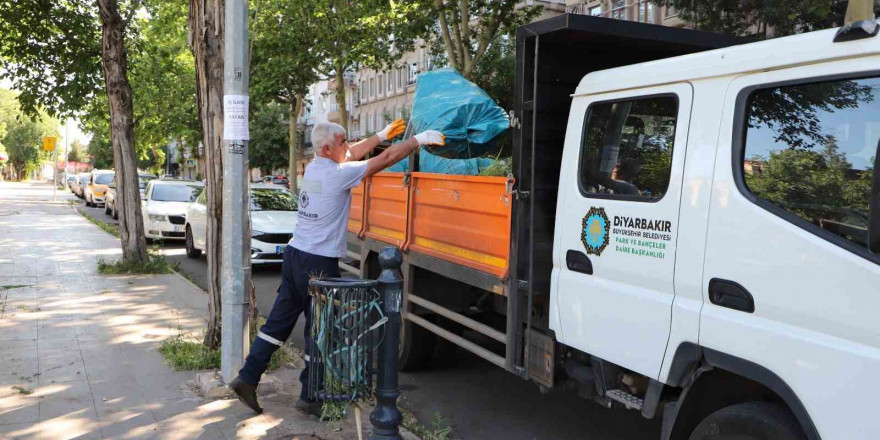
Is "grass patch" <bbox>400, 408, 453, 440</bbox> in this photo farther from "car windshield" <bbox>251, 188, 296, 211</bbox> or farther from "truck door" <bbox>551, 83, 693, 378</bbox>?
"car windshield" <bbox>251, 188, 296, 211</bbox>

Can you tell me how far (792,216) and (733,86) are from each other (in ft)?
2.00

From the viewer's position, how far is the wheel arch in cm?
307

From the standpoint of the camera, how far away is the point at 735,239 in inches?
124

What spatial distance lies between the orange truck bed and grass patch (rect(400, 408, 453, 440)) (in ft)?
3.52

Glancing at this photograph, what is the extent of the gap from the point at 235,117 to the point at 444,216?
5.33 feet

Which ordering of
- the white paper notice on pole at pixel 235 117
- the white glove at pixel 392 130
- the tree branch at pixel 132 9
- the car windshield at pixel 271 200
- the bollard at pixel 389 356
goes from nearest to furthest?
the bollard at pixel 389 356
the white glove at pixel 392 130
the white paper notice on pole at pixel 235 117
the tree branch at pixel 132 9
the car windshield at pixel 271 200

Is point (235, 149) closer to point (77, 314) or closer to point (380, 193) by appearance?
point (380, 193)

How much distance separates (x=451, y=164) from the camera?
18.0 feet

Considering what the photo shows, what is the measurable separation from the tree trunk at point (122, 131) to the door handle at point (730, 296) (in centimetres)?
1047

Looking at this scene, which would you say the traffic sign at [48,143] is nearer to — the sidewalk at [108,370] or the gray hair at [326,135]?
the sidewalk at [108,370]

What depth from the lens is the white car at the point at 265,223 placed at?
12.8 m

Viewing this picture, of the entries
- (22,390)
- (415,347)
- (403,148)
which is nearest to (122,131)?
(22,390)

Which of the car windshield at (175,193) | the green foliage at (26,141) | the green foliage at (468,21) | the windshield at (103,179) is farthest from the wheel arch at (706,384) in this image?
the green foliage at (26,141)

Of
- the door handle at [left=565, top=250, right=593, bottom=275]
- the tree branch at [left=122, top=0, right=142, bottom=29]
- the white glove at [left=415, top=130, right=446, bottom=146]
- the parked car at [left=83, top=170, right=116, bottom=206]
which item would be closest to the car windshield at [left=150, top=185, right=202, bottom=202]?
the tree branch at [left=122, top=0, right=142, bottom=29]
